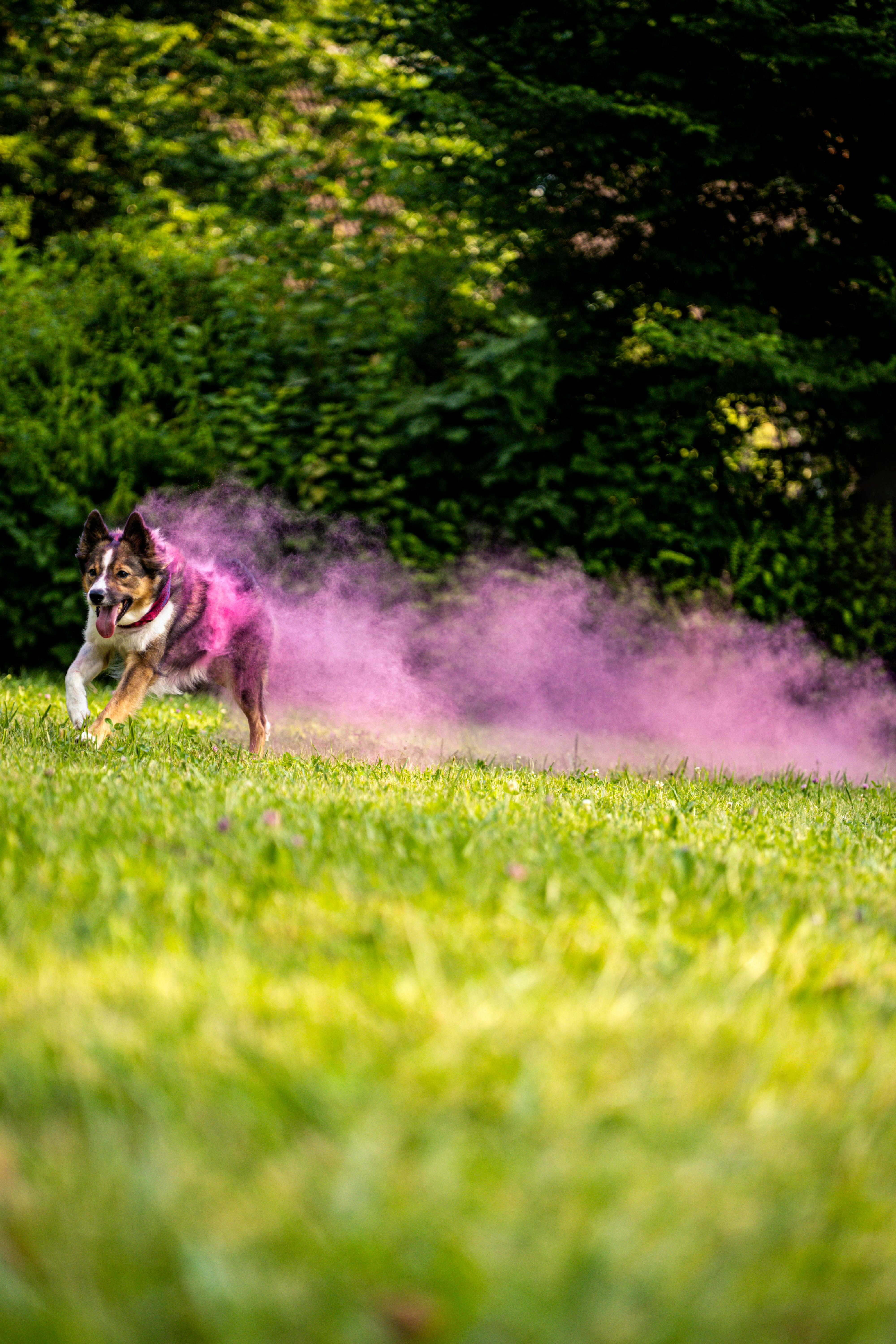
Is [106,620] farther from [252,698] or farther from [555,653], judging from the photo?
[555,653]

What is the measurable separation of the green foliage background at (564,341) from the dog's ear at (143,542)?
4044 mm

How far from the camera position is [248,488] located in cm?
1030

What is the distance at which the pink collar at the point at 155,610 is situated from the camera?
19.6 ft

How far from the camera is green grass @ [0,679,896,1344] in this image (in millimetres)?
1277

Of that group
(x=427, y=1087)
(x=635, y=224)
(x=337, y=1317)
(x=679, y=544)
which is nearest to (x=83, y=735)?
(x=427, y=1087)

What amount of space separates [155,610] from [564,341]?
526cm

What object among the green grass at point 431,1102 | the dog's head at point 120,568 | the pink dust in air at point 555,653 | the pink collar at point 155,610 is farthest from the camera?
the pink dust in air at point 555,653

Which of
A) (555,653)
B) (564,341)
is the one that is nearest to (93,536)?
(555,653)

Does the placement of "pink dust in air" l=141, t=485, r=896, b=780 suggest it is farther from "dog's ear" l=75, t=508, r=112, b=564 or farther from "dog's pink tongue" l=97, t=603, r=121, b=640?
"dog's pink tongue" l=97, t=603, r=121, b=640

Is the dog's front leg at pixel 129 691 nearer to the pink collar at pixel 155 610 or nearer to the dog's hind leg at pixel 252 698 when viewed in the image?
the pink collar at pixel 155 610

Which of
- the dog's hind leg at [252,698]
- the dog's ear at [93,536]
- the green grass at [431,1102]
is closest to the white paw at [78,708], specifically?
the dog's ear at [93,536]

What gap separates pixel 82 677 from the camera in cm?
601

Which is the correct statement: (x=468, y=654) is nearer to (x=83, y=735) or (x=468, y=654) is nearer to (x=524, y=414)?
(x=524, y=414)

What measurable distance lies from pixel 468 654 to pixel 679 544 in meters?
1.93
